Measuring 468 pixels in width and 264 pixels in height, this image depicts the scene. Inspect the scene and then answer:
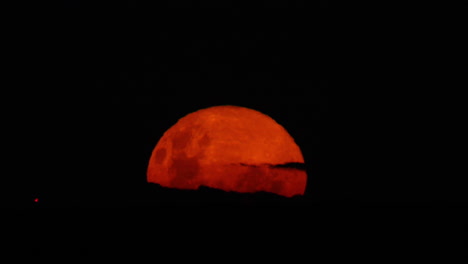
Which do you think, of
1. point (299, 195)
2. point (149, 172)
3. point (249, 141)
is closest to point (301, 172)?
point (299, 195)

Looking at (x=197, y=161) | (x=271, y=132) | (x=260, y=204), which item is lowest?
Result: (x=260, y=204)

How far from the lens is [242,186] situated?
586 cm

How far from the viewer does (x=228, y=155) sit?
19.4 feet

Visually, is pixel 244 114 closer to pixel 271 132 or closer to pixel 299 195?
pixel 271 132

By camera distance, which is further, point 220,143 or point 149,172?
point 149,172

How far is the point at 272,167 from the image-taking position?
604 cm

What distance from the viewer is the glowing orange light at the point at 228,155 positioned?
589 centimetres

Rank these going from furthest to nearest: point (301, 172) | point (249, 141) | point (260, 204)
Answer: point (301, 172), point (249, 141), point (260, 204)

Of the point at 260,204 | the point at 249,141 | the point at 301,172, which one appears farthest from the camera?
the point at 301,172

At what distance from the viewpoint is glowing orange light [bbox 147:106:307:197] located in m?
5.89

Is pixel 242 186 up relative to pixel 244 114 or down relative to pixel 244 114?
down

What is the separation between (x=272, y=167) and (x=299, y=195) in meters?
0.59

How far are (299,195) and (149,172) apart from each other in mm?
1988

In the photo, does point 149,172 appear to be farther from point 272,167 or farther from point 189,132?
point 272,167
